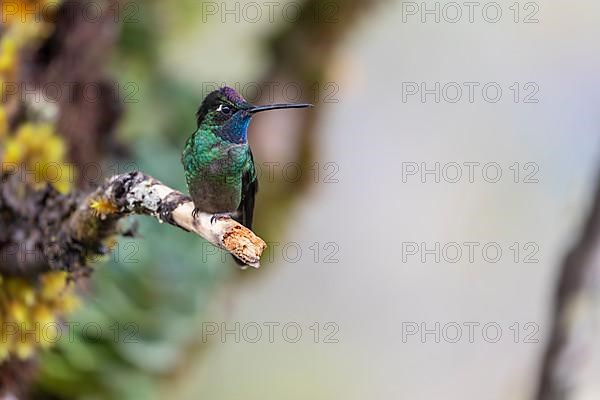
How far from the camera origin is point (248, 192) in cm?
125

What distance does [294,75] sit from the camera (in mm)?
2752

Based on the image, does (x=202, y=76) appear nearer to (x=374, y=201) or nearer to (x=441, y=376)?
(x=374, y=201)

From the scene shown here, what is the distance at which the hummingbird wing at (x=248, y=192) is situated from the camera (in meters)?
1.22

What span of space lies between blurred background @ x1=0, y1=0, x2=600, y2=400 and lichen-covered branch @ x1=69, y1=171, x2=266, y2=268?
1.30m

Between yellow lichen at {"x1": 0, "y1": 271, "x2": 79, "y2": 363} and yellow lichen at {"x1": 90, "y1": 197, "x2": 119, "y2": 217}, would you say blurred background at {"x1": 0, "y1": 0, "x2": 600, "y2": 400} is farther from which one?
yellow lichen at {"x1": 90, "y1": 197, "x2": 119, "y2": 217}

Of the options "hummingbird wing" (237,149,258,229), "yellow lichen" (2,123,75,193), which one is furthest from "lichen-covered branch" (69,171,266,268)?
"yellow lichen" (2,123,75,193)

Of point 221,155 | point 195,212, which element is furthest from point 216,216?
point 221,155

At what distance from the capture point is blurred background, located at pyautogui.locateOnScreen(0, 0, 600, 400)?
109 inches

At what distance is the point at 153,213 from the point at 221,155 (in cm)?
15

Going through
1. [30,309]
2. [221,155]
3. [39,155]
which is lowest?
[30,309]

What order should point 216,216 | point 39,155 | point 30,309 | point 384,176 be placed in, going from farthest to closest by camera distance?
point 384,176
point 39,155
point 30,309
point 216,216

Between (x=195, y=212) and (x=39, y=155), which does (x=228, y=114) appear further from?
(x=39, y=155)

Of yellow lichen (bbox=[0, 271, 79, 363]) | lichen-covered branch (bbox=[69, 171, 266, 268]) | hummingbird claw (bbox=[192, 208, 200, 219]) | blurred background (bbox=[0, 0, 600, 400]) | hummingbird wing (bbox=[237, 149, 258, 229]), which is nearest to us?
lichen-covered branch (bbox=[69, 171, 266, 268])

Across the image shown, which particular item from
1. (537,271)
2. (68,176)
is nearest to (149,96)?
(68,176)
